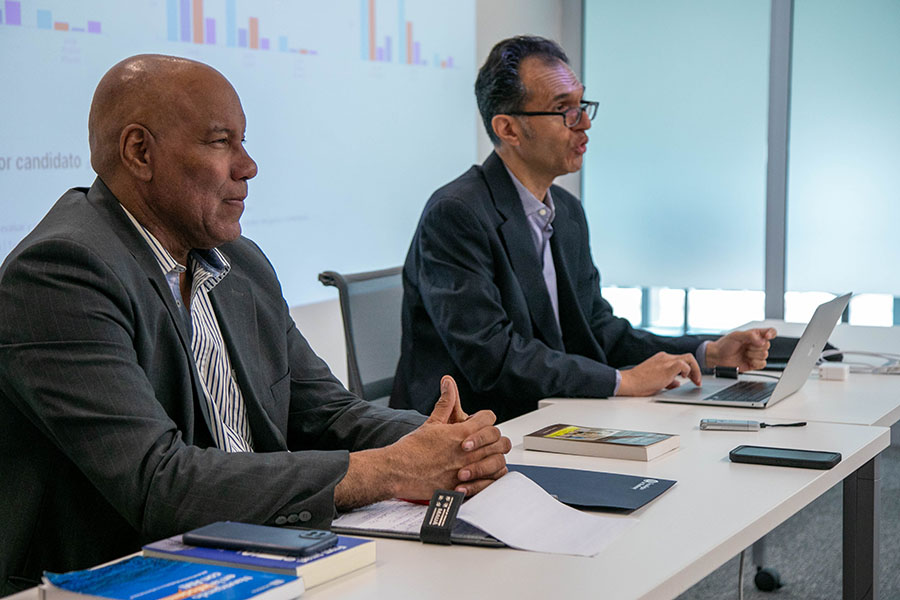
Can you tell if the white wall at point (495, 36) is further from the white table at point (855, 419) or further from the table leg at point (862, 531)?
the table leg at point (862, 531)

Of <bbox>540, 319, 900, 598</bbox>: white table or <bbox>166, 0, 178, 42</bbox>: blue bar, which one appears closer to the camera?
<bbox>540, 319, 900, 598</bbox>: white table

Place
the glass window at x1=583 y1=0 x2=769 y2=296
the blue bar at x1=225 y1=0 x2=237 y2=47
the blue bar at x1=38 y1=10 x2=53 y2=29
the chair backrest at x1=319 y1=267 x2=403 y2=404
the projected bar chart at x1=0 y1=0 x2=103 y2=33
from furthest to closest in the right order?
1. the glass window at x1=583 y1=0 x2=769 y2=296
2. the blue bar at x1=225 y1=0 x2=237 y2=47
3. the blue bar at x1=38 y1=10 x2=53 y2=29
4. the projected bar chart at x1=0 y1=0 x2=103 y2=33
5. the chair backrest at x1=319 y1=267 x2=403 y2=404

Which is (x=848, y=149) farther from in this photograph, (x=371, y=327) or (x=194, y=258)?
(x=194, y=258)

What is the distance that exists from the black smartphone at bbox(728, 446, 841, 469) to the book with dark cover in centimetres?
12

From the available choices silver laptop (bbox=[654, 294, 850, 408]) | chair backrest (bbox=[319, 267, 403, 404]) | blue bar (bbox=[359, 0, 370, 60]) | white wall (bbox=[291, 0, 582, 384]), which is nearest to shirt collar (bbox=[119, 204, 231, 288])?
chair backrest (bbox=[319, 267, 403, 404])

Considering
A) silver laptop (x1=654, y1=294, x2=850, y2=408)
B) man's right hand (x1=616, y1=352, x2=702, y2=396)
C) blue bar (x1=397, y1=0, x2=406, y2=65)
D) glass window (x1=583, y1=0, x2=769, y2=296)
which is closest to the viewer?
silver laptop (x1=654, y1=294, x2=850, y2=408)

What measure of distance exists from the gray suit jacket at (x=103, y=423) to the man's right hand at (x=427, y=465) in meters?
0.04

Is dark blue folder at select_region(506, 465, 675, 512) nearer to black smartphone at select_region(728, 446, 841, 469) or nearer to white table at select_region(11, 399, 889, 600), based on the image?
white table at select_region(11, 399, 889, 600)

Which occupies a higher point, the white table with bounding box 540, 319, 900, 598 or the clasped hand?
the clasped hand

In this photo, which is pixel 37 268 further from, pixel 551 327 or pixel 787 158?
pixel 787 158

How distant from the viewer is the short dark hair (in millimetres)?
2771

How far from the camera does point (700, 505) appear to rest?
1.49 metres

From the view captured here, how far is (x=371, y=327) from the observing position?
8.81 ft

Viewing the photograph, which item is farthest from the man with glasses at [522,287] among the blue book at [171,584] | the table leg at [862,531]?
the blue book at [171,584]
